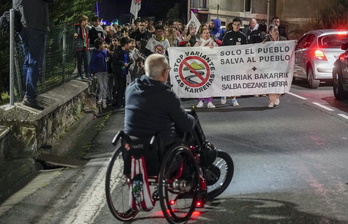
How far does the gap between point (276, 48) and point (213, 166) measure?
29.1 ft

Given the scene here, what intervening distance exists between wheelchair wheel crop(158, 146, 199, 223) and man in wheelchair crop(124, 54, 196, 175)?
0.14m

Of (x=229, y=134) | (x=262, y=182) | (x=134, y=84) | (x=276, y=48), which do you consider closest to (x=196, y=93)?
(x=276, y=48)

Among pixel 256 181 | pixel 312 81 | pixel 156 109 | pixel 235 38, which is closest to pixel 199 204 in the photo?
pixel 156 109

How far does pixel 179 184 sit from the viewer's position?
639cm

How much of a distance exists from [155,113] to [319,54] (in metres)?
14.4

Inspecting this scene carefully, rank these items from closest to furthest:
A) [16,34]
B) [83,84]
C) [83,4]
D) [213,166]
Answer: [213,166] → [16,34] → [83,84] → [83,4]

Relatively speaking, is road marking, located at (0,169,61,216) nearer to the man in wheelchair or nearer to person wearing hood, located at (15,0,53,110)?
person wearing hood, located at (15,0,53,110)

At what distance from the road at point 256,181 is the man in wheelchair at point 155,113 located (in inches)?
30.6

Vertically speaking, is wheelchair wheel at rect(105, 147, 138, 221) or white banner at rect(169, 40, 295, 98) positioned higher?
white banner at rect(169, 40, 295, 98)

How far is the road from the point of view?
6766 mm

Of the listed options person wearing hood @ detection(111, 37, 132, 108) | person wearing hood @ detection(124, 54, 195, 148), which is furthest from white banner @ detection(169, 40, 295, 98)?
person wearing hood @ detection(124, 54, 195, 148)

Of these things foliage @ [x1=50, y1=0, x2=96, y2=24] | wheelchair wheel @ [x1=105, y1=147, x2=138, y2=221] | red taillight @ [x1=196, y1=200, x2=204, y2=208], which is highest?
foliage @ [x1=50, y1=0, x2=96, y2=24]

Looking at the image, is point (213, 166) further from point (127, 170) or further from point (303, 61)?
point (303, 61)

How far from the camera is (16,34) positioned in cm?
981
